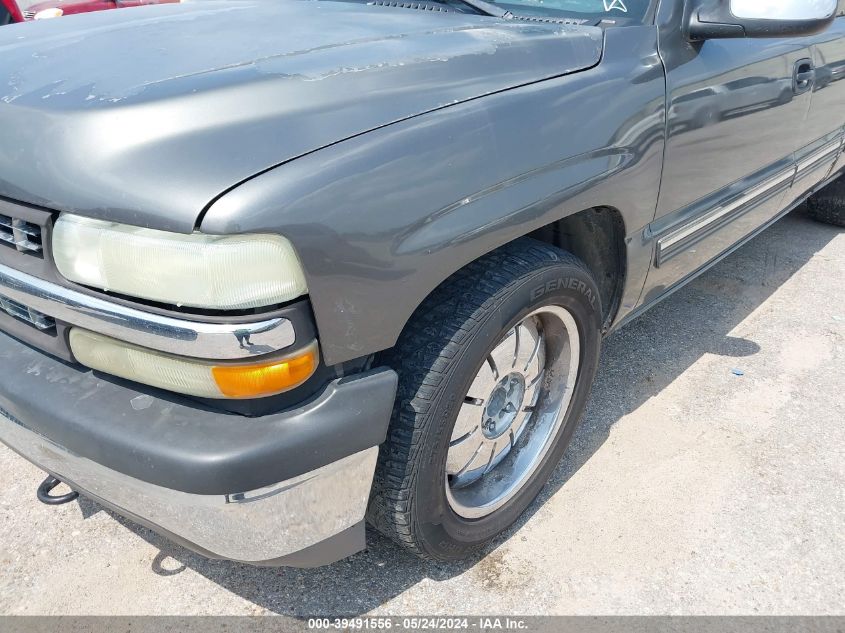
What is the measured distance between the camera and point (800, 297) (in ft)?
12.2

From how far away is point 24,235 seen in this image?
1.48m

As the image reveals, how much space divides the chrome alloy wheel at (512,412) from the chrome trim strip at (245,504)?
1.34ft

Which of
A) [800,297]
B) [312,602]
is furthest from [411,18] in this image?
[800,297]

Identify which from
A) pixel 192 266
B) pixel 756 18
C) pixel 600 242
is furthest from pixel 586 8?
pixel 192 266

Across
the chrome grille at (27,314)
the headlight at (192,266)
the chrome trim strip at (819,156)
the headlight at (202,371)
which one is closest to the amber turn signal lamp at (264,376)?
the headlight at (202,371)

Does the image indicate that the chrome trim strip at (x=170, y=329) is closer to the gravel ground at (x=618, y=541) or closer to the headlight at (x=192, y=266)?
the headlight at (x=192, y=266)

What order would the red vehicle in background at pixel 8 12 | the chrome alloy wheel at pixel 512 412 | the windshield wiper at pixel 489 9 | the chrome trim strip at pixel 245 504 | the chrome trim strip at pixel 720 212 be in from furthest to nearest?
the red vehicle in background at pixel 8 12 < the chrome trim strip at pixel 720 212 < the windshield wiper at pixel 489 9 < the chrome alloy wheel at pixel 512 412 < the chrome trim strip at pixel 245 504

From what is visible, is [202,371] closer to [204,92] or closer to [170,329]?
[170,329]

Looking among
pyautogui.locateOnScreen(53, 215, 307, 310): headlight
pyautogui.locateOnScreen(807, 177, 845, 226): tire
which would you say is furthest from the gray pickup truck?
pyautogui.locateOnScreen(807, 177, 845, 226): tire

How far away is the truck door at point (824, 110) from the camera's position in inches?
118

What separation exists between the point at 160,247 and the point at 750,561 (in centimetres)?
184

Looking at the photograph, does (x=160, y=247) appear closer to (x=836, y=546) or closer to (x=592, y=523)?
(x=592, y=523)

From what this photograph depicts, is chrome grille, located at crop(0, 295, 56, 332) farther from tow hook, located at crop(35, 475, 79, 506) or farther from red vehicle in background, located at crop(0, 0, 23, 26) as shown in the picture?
red vehicle in background, located at crop(0, 0, 23, 26)

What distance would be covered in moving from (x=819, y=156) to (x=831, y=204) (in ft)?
4.78
